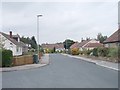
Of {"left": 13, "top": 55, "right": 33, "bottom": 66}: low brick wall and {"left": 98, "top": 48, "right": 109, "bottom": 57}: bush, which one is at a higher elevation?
{"left": 98, "top": 48, "right": 109, "bottom": 57}: bush

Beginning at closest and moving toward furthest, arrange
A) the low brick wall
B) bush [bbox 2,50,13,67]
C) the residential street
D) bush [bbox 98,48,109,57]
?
the residential street < bush [bbox 2,50,13,67] < the low brick wall < bush [bbox 98,48,109,57]

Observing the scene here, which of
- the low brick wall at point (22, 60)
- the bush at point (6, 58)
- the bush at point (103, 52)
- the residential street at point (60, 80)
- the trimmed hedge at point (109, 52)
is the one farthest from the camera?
the bush at point (103, 52)

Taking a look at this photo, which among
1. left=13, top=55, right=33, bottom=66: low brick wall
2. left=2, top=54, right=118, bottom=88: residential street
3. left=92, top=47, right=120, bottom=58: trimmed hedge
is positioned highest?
left=92, top=47, right=120, bottom=58: trimmed hedge

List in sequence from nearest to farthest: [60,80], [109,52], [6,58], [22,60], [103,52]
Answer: [60,80] → [6,58] → [22,60] → [109,52] → [103,52]

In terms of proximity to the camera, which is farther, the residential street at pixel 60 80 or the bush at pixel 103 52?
the bush at pixel 103 52

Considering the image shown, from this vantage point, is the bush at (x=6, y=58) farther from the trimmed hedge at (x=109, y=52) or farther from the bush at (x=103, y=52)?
the bush at (x=103, y=52)

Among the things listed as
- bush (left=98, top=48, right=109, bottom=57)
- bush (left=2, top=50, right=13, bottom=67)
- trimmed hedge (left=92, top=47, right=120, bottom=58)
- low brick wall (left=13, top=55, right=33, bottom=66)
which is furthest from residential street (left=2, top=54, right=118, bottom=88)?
bush (left=98, top=48, right=109, bottom=57)

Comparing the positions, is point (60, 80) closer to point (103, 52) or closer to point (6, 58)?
point (6, 58)

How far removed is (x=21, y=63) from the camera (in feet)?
109

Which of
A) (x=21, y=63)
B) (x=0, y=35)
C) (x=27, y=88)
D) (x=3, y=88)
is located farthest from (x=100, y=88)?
(x=0, y=35)

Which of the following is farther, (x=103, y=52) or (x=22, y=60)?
(x=103, y=52)

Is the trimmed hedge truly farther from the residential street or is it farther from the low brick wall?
the residential street

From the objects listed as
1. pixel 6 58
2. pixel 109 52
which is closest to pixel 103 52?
pixel 109 52

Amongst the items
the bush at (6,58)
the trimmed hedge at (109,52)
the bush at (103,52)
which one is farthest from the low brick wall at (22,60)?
the bush at (103,52)
